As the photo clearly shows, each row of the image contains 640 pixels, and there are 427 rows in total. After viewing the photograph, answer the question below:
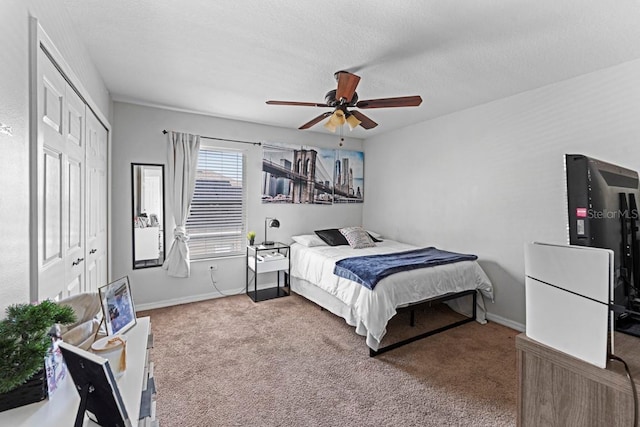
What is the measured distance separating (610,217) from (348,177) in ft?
13.8

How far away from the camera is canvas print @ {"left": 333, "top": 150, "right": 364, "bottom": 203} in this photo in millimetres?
5109

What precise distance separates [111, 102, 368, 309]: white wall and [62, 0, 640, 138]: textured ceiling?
0.48 metres

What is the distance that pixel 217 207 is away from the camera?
4.17 meters

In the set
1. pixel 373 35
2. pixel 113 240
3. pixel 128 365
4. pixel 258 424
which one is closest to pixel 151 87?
pixel 113 240

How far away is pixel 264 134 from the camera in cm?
441

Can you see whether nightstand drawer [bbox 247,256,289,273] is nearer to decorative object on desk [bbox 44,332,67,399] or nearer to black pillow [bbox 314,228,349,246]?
black pillow [bbox 314,228,349,246]

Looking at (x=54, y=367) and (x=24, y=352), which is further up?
(x=24, y=352)

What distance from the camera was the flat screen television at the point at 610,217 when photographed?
1.02m

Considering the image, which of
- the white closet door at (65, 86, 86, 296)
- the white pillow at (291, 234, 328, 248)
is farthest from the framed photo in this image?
the white pillow at (291, 234, 328, 248)

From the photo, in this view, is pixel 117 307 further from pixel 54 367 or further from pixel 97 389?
pixel 97 389

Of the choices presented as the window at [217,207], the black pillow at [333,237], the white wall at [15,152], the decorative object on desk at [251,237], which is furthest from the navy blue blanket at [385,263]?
the white wall at [15,152]

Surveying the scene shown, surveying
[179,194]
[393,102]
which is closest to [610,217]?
[393,102]

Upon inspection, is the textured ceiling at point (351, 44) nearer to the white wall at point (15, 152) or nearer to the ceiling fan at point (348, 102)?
the ceiling fan at point (348, 102)

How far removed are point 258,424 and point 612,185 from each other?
2.18 metres
